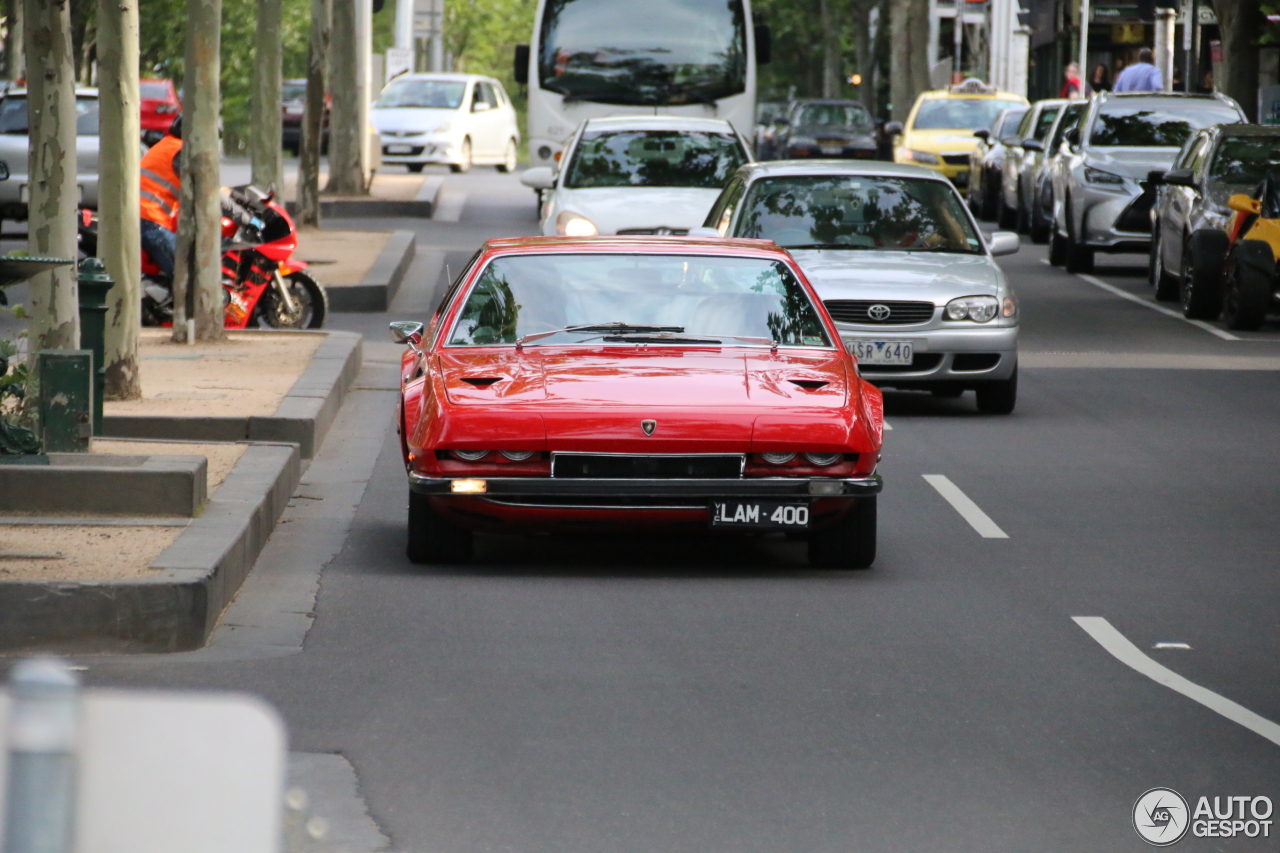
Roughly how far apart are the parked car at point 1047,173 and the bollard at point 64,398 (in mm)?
19268

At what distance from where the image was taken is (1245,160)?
20.5 meters

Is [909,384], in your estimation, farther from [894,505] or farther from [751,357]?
[751,357]

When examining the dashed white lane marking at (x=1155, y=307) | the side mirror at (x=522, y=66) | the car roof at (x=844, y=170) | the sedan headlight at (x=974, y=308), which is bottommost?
the dashed white lane marking at (x=1155, y=307)

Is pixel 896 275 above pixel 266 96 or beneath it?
beneath

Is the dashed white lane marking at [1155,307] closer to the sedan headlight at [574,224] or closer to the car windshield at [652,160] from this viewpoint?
the car windshield at [652,160]

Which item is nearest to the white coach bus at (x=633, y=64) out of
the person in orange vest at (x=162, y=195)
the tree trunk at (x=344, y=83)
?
the tree trunk at (x=344, y=83)

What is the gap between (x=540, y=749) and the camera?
5824mm

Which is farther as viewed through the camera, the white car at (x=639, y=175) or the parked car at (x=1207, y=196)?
the parked car at (x=1207, y=196)

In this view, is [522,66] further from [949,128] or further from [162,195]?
[162,195]

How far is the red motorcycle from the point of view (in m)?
16.0

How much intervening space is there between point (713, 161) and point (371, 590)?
44.5ft

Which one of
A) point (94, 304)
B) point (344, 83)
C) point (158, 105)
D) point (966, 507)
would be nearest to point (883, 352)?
point (966, 507)

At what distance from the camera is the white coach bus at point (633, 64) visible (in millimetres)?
30047

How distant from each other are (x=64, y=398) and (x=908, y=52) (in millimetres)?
50654
